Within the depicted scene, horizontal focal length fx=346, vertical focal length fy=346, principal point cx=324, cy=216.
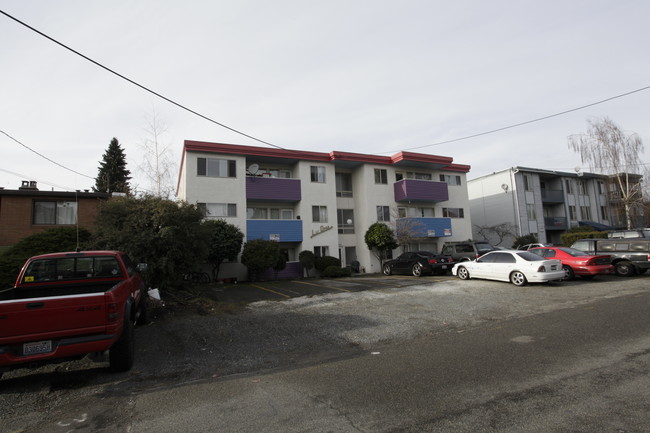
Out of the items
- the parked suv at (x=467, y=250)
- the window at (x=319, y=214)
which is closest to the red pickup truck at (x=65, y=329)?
the parked suv at (x=467, y=250)

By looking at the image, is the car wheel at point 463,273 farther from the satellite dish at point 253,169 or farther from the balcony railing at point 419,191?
the satellite dish at point 253,169

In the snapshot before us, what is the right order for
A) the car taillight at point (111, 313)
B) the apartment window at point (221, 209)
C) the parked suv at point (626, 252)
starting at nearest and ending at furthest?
the car taillight at point (111, 313)
the parked suv at point (626, 252)
the apartment window at point (221, 209)

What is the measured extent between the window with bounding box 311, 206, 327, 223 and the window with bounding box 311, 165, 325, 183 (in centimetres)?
204

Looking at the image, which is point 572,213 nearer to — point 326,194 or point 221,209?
point 326,194

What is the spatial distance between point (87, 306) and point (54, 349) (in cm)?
66

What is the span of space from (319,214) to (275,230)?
3.77 m

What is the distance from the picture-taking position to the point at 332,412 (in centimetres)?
375

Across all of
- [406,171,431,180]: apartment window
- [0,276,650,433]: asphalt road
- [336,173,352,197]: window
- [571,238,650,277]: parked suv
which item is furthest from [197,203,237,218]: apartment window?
[571,238,650,277]: parked suv

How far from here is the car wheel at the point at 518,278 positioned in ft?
44.2

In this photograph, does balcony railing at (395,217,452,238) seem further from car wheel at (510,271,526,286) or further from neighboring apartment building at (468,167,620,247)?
car wheel at (510,271,526,286)

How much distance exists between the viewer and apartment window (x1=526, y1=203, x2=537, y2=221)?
35250 millimetres

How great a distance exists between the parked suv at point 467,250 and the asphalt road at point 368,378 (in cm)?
1019

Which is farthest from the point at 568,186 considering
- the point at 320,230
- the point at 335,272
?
the point at 335,272

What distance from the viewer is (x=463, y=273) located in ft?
52.5
